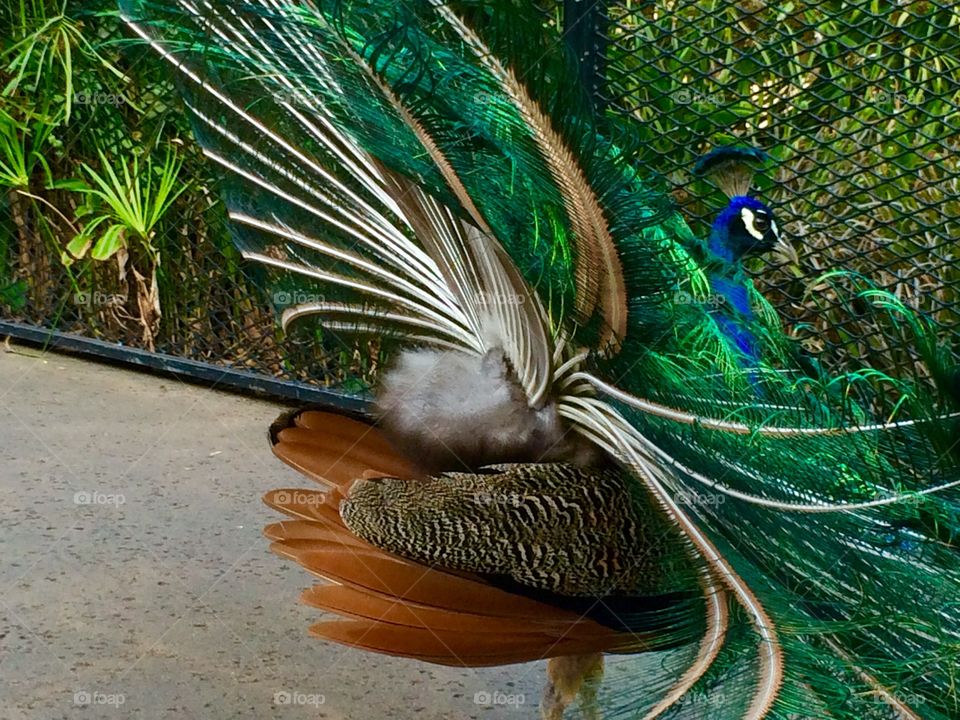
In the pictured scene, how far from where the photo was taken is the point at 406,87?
2.31 metres

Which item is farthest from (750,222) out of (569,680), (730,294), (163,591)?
(163,591)

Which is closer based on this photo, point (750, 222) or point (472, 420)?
point (472, 420)

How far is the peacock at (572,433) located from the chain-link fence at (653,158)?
11.0 inches

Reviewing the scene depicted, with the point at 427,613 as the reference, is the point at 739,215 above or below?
above

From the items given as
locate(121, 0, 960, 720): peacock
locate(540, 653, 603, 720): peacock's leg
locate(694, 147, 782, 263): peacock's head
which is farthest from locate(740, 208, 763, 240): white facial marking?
locate(540, 653, 603, 720): peacock's leg

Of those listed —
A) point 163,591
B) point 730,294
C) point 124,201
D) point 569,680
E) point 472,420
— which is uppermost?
point 730,294

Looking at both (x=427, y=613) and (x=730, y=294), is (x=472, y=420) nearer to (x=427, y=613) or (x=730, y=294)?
(x=427, y=613)

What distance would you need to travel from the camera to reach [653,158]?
4.23 m

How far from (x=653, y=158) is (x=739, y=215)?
1359 millimetres

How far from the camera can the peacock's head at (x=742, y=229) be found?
114 inches

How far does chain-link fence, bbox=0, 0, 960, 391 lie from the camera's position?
4.00 metres

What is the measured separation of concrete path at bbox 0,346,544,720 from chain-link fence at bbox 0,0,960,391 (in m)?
0.63

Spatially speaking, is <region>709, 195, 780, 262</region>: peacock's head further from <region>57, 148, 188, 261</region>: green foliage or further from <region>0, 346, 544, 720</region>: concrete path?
<region>57, 148, 188, 261</region>: green foliage

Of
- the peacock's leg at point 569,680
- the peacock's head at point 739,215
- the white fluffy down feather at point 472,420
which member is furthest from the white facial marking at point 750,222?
the peacock's leg at point 569,680
